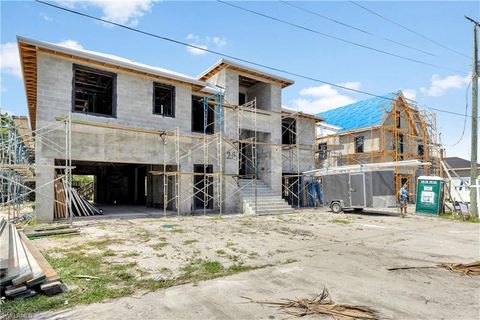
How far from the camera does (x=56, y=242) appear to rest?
28.6 feet

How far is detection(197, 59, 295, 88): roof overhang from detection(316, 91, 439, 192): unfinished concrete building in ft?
26.5

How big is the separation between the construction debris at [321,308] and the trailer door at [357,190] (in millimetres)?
13981

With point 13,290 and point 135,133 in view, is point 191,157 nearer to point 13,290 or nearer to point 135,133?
point 135,133

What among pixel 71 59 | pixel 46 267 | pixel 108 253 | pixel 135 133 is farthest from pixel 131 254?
pixel 71 59

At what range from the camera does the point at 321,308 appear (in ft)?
14.3

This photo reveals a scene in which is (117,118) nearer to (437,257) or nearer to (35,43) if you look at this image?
(35,43)

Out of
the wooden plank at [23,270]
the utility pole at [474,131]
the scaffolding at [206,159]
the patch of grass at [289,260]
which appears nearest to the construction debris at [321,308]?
the patch of grass at [289,260]

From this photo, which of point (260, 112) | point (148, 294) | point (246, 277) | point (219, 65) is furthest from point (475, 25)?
point (148, 294)

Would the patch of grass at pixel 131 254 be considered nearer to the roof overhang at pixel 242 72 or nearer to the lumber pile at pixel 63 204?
the lumber pile at pixel 63 204

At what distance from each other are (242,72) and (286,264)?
1511 cm

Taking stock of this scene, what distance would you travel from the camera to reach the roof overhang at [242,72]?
1840cm

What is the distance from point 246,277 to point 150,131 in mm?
10732

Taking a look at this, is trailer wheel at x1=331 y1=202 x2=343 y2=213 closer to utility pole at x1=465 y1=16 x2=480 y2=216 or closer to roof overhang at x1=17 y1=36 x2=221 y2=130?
utility pole at x1=465 y1=16 x2=480 y2=216

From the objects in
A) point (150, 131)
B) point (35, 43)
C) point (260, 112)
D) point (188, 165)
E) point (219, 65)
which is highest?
point (219, 65)
